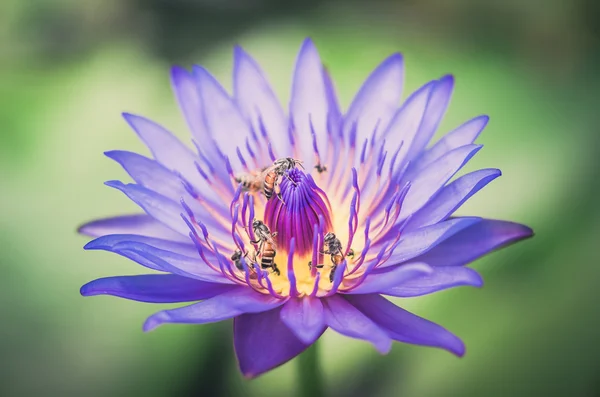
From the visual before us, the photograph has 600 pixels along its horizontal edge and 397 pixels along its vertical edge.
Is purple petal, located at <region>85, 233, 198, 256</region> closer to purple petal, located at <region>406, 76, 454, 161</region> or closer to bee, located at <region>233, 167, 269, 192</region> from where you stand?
bee, located at <region>233, 167, 269, 192</region>

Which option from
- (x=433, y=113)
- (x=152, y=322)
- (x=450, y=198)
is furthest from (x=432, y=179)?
(x=152, y=322)

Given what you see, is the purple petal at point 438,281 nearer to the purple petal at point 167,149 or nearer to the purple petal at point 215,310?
the purple petal at point 215,310

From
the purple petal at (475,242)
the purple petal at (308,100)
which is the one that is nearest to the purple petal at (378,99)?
the purple petal at (308,100)

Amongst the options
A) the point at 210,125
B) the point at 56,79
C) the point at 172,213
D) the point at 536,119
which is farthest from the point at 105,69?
the point at 536,119

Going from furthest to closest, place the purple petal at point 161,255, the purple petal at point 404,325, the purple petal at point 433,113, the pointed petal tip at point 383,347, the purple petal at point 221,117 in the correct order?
the purple petal at point 221,117 → the purple petal at point 433,113 → the purple petal at point 161,255 → the purple petal at point 404,325 → the pointed petal tip at point 383,347

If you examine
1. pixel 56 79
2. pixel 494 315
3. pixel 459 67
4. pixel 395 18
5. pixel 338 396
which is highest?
pixel 395 18

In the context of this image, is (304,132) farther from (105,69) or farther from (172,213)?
(105,69)

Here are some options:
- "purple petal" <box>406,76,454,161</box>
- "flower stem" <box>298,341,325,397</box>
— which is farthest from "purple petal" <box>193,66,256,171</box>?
"flower stem" <box>298,341,325,397</box>
